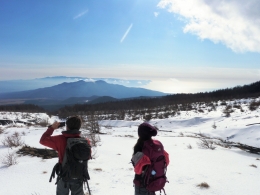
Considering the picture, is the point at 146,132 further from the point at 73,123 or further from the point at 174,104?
the point at 174,104

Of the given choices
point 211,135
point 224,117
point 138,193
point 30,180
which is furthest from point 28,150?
point 224,117

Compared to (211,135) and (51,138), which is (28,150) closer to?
(51,138)

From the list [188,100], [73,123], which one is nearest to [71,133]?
[73,123]

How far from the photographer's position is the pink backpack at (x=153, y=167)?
2.93 metres

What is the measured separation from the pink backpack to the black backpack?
90 cm

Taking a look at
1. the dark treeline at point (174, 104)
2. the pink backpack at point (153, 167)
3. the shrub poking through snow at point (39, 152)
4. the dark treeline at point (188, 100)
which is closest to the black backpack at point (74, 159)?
the pink backpack at point (153, 167)

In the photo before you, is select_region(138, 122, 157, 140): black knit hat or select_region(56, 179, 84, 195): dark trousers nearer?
select_region(138, 122, 157, 140): black knit hat

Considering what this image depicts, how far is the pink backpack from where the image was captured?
293 centimetres

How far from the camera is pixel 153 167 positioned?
2.95 metres

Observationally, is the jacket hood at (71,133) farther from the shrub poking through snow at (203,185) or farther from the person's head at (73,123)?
the shrub poking through snow at (203,185)

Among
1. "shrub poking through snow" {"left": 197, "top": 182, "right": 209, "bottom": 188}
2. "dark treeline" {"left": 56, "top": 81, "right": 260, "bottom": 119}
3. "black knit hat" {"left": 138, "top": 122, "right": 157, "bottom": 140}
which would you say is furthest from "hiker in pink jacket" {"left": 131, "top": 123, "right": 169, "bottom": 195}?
"dark treeline" {"left": 56, "top": 81, "right": 260, "bottom": 119}

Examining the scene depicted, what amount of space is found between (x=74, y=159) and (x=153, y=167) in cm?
119

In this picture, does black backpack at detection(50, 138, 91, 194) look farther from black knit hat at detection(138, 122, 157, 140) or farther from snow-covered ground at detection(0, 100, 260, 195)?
snow-covered ground at detection(0, 100, 260, 195)

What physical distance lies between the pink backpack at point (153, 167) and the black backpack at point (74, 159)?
0.90m
